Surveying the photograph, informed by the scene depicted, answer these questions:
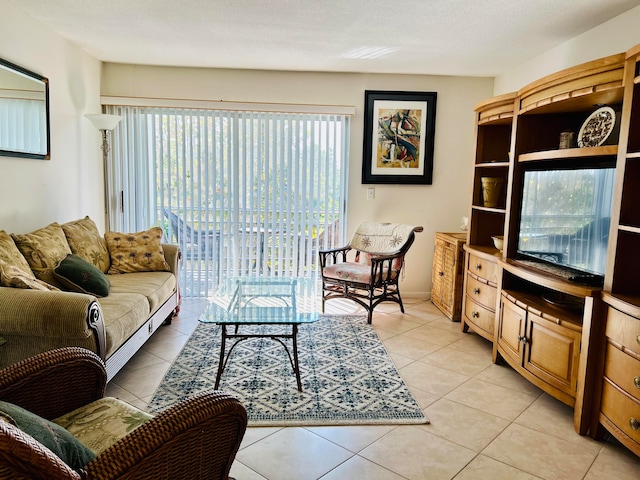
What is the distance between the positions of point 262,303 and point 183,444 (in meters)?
1.81

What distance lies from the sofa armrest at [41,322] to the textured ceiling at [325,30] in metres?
1.97

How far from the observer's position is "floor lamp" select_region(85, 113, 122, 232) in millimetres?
3939

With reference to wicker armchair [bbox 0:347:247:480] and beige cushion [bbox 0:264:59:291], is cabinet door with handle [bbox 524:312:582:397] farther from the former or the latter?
beige cushion [bbox 0:264:59:291]

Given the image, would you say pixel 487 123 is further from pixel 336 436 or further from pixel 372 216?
pixel 336 436

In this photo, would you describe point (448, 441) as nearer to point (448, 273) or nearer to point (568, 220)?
point (568, 220)

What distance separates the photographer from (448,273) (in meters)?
4.30

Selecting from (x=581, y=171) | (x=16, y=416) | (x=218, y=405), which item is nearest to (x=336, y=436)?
(x=218, y=405)

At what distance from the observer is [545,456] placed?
213cm

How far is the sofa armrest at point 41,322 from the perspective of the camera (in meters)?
2.18

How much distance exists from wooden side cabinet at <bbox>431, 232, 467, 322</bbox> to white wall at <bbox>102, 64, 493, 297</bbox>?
348 mm

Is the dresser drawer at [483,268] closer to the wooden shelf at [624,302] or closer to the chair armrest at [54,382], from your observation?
the wooden shelf at [624,302]

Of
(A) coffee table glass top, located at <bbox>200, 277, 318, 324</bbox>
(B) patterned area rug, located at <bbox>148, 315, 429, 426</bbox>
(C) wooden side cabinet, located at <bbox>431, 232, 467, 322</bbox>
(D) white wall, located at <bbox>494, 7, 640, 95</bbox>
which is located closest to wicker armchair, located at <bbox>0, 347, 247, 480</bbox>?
(B) patterned area rug, located at <bbox>148, 315, 429, 426</bbox>

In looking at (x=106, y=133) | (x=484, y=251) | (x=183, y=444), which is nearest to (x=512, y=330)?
(x=484, y=251)

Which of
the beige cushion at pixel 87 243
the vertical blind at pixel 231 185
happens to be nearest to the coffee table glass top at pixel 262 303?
the beige cushion at pixel 87 243
